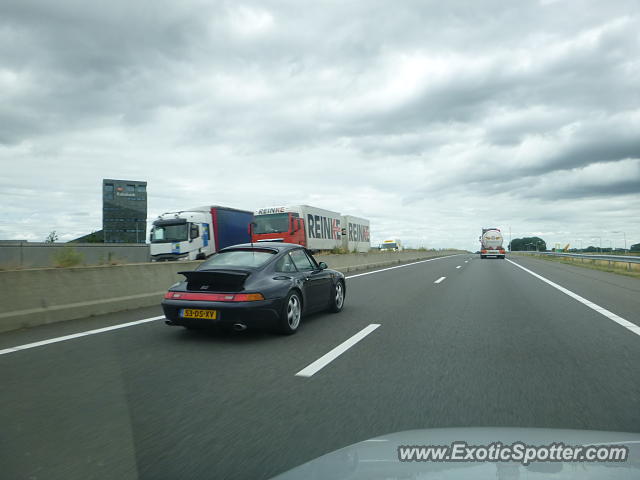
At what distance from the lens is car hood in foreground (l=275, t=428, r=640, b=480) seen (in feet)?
6.23

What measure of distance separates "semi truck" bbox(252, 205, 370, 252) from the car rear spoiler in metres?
18.0

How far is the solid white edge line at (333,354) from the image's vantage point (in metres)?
4.93

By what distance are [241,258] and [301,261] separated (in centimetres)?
121

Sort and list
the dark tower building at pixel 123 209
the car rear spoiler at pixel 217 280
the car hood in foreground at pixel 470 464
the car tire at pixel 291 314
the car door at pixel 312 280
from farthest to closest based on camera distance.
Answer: the dark tower building at pixel 123 209, the car door at pixel 312 280, the car tire at pixel 291 314, the car rear spoiler at pixel 217 280, the car hood in foreground at pixel 470 464

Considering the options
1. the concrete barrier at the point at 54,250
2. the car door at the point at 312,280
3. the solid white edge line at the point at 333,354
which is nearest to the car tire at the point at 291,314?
the car door at the point at 312,280

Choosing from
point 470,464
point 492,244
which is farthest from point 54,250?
point 492,244

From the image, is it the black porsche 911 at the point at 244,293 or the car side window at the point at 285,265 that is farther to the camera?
the car side window at the point at 285,265

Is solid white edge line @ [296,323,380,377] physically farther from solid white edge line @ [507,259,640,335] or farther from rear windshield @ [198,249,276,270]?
solid white edge line @ [507,259,640,335]

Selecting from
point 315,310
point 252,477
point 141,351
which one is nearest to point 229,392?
point 252,477

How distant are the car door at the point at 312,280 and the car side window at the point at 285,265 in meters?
0.15

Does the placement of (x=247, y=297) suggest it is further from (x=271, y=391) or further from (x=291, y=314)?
(x=271, y=391)

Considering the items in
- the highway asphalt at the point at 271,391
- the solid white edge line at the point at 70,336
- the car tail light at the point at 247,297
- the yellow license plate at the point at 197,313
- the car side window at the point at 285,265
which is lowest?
the highway asphalt at the point at 271,391

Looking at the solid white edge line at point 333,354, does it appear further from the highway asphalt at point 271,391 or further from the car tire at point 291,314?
the car tire at point 291,314

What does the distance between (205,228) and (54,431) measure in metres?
22.2
